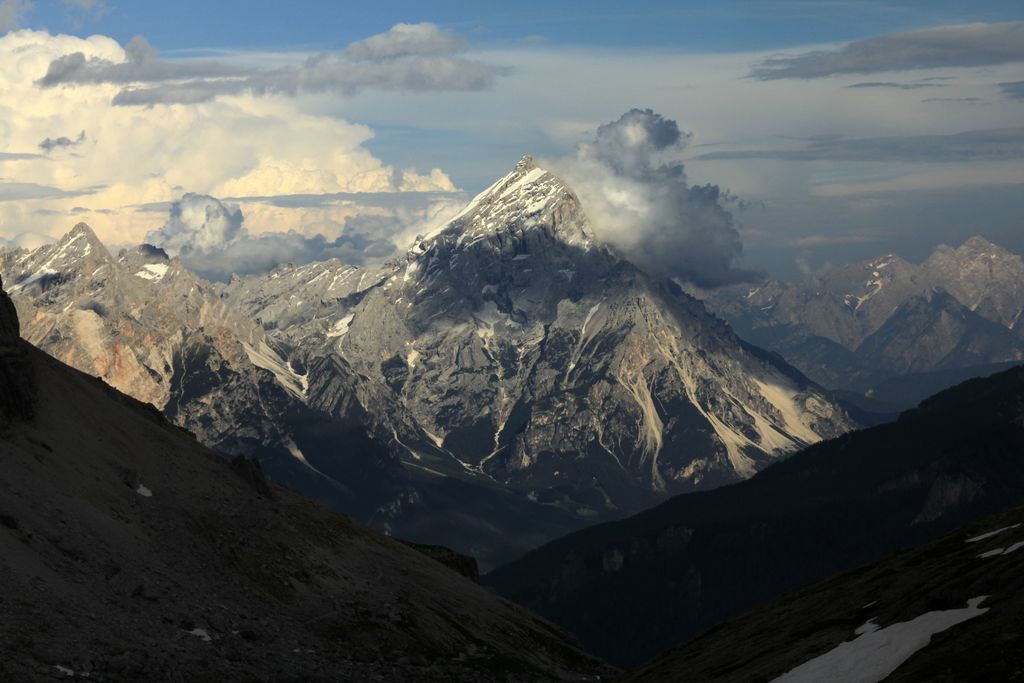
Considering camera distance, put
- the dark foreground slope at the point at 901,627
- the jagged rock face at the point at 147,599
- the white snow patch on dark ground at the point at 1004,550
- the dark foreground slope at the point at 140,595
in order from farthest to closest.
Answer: the dark foreground slope at the point at 140,595 → the jagged rock face at the point at 147,599 → the white snow patch on dark ground at the point at 1004,550 → the dark foreground slope at the point at 901,627

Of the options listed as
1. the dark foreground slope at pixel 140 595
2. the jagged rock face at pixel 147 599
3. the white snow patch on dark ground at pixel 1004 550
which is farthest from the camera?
the dark foreground slope at pixel 140 595

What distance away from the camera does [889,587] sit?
149m

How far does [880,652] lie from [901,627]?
6.02 meters

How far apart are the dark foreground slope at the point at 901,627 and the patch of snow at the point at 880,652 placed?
5.4 inches

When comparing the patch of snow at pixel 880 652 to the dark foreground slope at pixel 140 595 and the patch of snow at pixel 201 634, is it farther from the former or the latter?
the patch of snow at pixel 201 634

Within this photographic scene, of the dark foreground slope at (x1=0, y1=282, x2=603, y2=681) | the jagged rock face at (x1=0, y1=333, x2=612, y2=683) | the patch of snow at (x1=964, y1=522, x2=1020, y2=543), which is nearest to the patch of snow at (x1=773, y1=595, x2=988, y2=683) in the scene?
the patch of snow at (x1=964, y1=522, x2=1020, y2=543)

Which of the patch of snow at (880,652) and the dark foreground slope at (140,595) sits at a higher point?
the patch of snow at (880,652)

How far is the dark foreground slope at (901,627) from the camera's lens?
99.8 m

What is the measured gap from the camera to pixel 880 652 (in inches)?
4402

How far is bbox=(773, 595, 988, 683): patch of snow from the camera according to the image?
4254 inches

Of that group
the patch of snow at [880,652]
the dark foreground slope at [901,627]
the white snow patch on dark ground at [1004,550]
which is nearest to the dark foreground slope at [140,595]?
the dark foreground slope at [901,627]

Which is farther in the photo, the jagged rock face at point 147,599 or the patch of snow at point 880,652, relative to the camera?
the jagged rock face at point 147,599

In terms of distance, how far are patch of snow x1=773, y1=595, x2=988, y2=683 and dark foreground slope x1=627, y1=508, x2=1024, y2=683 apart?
0.14 meters

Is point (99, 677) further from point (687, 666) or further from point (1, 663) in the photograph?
point (687, 666)
